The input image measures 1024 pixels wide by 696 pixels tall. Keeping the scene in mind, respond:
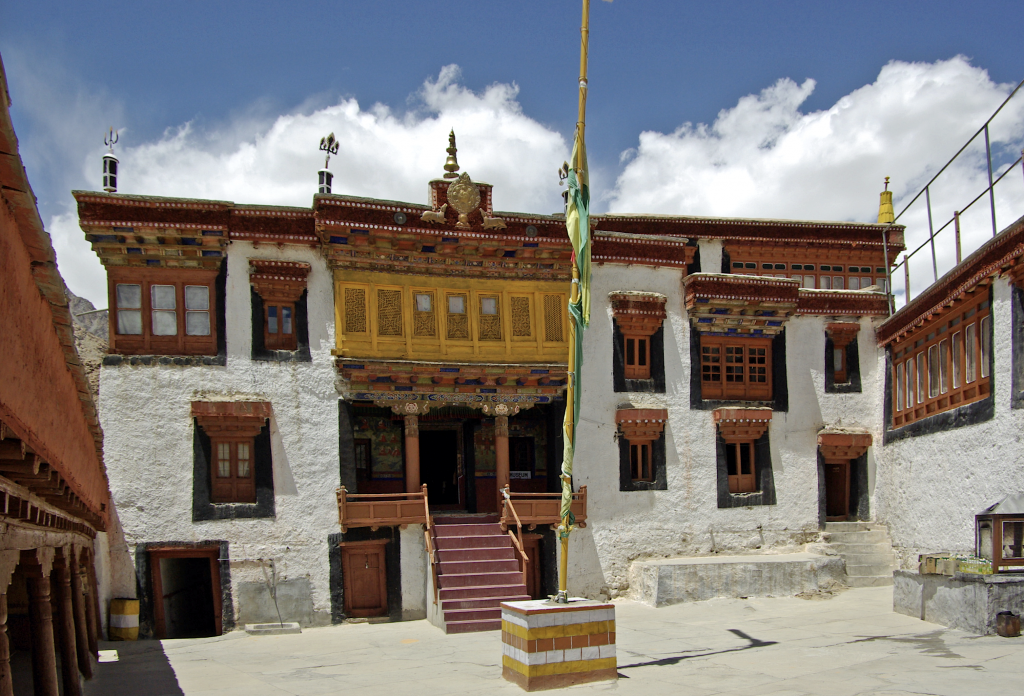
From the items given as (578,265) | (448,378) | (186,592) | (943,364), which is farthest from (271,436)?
(943,364)

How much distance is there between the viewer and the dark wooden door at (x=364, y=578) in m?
18.1

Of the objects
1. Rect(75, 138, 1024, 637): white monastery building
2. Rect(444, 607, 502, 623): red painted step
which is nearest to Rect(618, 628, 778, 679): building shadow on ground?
Rect(444, 607, 502, 623): red painted step

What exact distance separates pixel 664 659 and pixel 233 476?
9578 millimetres

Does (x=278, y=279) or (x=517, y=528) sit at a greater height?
(x=278, y=279)

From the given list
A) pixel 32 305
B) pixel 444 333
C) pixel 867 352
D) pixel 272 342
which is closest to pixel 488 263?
pixel 444 333

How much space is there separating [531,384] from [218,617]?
793 cm

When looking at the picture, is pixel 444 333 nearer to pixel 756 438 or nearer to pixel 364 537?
pixel 364 537

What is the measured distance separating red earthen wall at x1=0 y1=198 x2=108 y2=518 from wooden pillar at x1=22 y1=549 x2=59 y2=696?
0.81 metres

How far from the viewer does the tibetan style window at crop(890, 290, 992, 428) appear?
17.4 metres

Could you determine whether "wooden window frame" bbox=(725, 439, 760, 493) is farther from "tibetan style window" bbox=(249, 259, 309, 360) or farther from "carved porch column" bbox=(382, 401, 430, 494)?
"tibetan style window" bbox=(249, 259, 309, 360)

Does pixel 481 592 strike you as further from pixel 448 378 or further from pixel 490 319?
pixel 490 319

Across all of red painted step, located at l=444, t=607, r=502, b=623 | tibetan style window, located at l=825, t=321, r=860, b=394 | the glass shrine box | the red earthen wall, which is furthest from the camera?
tibetan style window, located at l=825, t=321, r=860, b=394

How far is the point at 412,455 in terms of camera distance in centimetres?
1917

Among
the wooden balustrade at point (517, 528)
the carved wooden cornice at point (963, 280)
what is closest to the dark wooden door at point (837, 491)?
the carved wooden cornice at point (963, 280)
